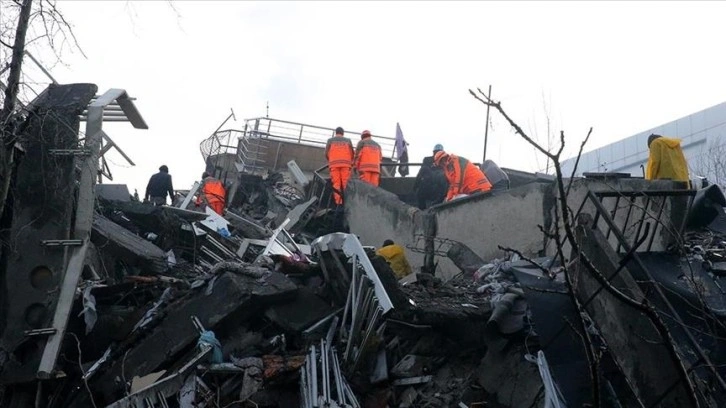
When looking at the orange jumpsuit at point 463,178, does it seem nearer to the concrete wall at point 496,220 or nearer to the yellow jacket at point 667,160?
the concrete wall at point 496,220

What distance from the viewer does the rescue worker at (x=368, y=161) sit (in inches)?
535

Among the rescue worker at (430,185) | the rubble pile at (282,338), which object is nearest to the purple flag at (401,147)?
the rescue worker at (430,185)

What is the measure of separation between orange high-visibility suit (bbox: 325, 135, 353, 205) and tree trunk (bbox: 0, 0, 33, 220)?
26.8ft

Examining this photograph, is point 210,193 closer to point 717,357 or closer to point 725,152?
point 717,357

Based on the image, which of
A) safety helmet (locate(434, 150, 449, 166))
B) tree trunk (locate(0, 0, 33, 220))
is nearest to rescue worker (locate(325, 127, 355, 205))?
safety helmet (locate(434, 150, 449, 166))

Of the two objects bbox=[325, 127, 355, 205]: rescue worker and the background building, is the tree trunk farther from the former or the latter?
the background building

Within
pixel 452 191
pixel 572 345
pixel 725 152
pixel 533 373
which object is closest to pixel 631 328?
pixel 572 345

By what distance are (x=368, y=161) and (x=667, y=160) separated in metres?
5.14

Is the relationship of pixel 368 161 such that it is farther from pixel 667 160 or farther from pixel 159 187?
pixel 667 160

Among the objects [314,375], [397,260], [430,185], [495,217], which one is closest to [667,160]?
[495,217]

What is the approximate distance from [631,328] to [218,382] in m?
3.35

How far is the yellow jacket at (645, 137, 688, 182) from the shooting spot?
33.3 feet

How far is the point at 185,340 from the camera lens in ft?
23.1

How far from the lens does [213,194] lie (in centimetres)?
1555
